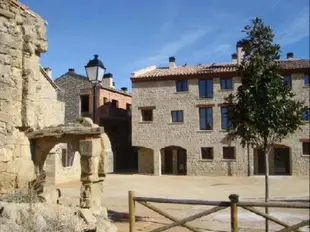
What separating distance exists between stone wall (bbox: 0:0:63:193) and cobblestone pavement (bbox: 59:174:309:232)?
11.6ft

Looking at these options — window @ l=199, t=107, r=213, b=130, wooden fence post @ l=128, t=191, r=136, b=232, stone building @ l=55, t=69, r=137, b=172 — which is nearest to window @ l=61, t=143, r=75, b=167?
stone building @ l=55, t=69, r=137, b=172

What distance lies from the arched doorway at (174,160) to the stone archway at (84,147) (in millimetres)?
23264

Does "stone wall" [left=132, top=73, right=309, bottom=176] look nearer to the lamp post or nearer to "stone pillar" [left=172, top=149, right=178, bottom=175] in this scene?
"stone pillar" [left=172, top=149, right=178, bottom=175]

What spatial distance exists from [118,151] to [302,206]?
33.3m

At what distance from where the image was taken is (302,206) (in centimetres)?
579

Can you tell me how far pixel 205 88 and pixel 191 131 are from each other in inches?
Answer: 148

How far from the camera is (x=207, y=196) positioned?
19047 millimetres

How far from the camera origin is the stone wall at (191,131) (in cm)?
3000

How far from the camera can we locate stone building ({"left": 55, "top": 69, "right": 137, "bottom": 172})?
36.1 metres

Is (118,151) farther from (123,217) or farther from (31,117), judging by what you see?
(31,117)

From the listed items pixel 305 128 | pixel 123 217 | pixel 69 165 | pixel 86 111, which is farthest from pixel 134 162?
pixel 123 217

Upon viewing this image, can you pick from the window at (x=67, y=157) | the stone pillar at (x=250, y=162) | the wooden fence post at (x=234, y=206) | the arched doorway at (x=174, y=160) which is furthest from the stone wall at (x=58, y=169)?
the wooden fence post at (x=234, y=206)

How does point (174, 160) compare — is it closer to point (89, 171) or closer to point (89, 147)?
point (89, 171)

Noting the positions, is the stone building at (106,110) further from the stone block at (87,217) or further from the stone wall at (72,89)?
the stone block at (87,217)
